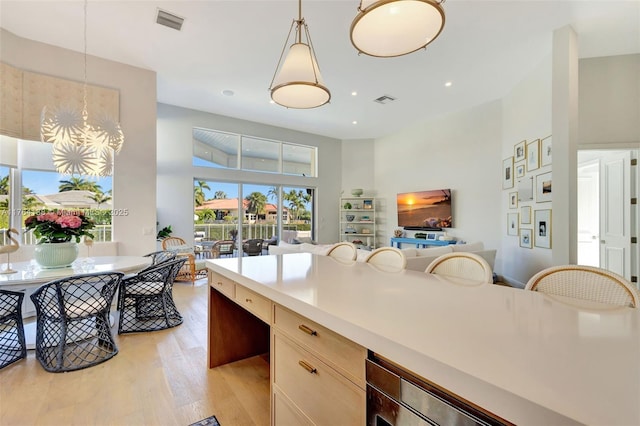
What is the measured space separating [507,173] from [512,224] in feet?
3.01

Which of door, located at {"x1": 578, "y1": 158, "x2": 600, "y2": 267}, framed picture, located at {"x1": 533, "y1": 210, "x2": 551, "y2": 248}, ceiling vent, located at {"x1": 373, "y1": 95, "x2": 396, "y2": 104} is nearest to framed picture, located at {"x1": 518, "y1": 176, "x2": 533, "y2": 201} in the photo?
framed picture, located at {"x1": 533, "y1": 210, "x2": 551, "y2": 248}

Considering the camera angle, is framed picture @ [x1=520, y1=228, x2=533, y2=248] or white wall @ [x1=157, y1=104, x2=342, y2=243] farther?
white wall @ [x1=157, y1=104, x2=342, y2=243]

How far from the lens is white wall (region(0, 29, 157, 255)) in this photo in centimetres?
391

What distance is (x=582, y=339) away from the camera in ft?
2.31

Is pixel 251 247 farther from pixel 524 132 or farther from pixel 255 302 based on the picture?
pixel 524 132

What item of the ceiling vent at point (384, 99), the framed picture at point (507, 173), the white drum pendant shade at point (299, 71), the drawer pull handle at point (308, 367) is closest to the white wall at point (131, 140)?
the white drum pendant shade at point (299, 71)

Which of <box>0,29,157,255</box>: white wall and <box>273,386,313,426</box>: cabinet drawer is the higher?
<box>0,29,157,255</box>: white wall

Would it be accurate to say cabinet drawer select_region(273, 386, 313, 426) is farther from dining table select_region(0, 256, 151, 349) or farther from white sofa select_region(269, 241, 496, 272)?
dining table select_region(0, 256, 151, 349)

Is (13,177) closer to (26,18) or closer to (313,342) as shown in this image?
(26,18)

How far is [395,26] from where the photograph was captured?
1746 millimetres

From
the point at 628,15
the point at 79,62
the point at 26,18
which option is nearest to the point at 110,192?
the point at 79,62

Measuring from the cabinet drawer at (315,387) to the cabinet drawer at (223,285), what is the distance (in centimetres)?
59

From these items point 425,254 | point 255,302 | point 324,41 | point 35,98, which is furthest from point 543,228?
point 35,98

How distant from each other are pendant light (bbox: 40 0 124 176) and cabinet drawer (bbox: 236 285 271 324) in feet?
8.96
